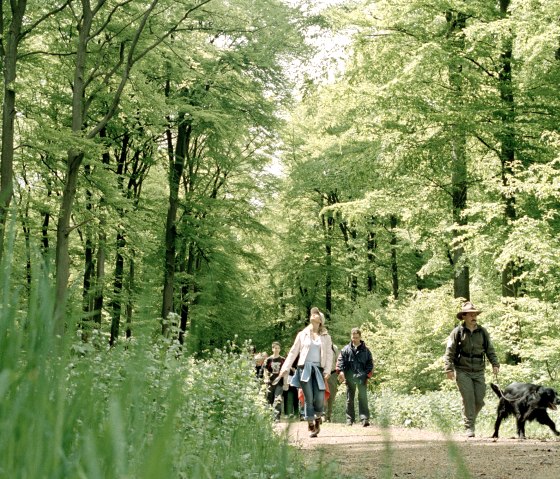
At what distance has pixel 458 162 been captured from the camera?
70.0 feet

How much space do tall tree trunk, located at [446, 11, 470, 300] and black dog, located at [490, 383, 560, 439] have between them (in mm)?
7334

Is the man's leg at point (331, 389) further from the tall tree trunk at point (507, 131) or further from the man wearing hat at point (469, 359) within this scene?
the man wearing hat at point (469, 359)

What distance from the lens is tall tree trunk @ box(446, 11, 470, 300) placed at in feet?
63.7

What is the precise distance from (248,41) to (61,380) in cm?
2548

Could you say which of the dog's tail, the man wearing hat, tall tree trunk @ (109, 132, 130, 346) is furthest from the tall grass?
tall tree trunk @ (109, 132, 130, 346)

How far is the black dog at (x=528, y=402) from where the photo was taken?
1085cm

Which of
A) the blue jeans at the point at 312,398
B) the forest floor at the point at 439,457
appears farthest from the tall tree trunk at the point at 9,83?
the forest floor at the point at 439,457

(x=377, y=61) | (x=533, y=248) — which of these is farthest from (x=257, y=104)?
(x=533, y=248)

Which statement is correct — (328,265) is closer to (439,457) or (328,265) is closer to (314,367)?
(314,367)

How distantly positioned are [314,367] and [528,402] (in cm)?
332

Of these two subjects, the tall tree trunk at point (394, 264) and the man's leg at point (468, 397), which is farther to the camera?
the tall tree trunk at point (394, 264)

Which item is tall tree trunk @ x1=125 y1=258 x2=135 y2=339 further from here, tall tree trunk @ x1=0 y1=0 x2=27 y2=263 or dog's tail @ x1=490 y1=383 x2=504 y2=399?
dog's tail @ x1=490 y1=383 x2=504 y2=399

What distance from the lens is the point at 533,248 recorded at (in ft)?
49.5

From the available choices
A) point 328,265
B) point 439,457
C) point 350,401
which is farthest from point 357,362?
point 328,265
